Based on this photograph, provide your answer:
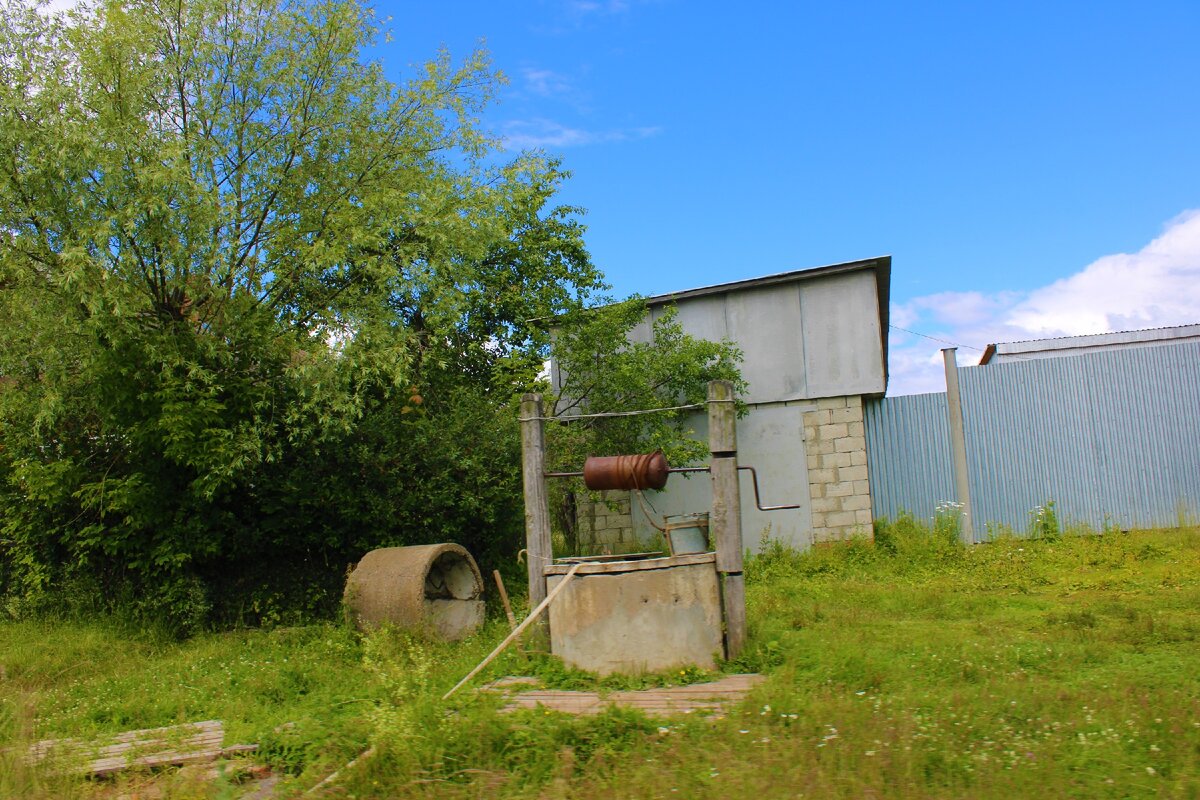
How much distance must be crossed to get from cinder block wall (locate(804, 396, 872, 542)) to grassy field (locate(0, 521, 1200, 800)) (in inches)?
98.4

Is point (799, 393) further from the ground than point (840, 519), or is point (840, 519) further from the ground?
point (799, 393)

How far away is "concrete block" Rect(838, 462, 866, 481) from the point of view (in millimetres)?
13273

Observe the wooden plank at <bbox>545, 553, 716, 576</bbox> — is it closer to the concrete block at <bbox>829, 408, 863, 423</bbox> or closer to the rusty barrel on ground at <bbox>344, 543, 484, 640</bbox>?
the rusty barrel on ground at <bbox>344, 543, 484, 640</bbox>

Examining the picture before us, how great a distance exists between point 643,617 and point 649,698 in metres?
0.92

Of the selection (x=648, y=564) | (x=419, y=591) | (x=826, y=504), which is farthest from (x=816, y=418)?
(x=648, y=564)

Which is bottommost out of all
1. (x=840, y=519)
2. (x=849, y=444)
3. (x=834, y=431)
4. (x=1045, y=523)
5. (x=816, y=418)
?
(x=1045, y=523)

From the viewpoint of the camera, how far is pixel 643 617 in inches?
277

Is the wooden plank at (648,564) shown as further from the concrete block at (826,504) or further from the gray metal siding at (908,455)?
the gray metal siding at (908,455)

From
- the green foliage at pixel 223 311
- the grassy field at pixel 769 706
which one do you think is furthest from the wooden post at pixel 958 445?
the green foliage at pixel 223 311

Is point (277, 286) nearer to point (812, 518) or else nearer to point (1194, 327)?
point (812, 518)

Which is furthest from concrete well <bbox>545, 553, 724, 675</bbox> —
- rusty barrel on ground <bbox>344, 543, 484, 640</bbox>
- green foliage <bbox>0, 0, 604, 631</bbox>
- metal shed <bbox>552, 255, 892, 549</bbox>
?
metal shed <bbox>552, 255, 892, 549</bbox>

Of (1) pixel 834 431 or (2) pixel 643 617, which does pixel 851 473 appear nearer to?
(1) pixel 834 431

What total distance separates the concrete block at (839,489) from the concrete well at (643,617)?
6632mm

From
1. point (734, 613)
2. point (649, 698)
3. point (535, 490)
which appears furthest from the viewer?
point (535, 490)
